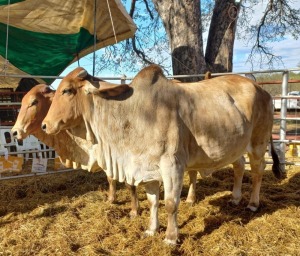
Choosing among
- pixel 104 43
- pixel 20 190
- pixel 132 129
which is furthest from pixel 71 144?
pixel 104 43

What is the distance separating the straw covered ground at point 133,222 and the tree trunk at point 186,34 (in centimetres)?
252

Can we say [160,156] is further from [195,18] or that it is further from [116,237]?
[195,18]

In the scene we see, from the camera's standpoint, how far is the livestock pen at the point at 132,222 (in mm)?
3354

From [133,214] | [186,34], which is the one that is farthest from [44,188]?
[186,34]

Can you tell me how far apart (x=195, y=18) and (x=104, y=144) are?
452cm

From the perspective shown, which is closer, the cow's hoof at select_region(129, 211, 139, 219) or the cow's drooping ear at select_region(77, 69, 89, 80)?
the cow's drooping ear at select_region(77, 69, 89, 80)

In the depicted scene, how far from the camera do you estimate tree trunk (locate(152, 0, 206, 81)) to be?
6801mm

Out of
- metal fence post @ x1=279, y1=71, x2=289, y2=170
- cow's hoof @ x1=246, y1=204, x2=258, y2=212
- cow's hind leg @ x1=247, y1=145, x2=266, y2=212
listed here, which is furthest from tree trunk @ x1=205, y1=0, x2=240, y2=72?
cow's hoof @ x1=246, y1=204, x2=258, y2=212

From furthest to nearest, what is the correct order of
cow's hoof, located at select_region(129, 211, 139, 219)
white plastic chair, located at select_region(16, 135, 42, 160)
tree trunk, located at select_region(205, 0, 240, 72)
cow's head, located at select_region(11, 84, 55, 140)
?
tree trunk, located at select_region(205, 0, 240, 72) < white plastic chair, located at select_region(16, 135, 42, 160) < cow's hoof, located at select_region(129, 211, 139, 219) < cow's head, located at select_region(11, 84, 55, 140)

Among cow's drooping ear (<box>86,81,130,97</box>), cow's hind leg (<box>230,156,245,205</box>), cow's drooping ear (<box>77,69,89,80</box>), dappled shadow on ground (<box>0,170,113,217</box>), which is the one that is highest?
cow's drooping ear (<box>77,69,89,80</box>)

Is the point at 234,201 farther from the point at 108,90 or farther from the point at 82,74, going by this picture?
the point at 82,74

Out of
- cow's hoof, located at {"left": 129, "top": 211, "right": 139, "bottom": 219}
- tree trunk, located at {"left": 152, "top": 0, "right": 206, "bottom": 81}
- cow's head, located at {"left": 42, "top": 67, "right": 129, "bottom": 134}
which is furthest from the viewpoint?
tree trunk, located at {"left": 152, "top": 0, "right": 206, "bottom": 81}

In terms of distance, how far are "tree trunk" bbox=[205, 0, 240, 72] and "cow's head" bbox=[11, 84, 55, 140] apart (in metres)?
4.44

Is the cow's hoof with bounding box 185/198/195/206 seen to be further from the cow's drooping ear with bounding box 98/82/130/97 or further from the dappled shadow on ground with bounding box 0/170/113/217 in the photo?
the cow's drooping ear with bounding box 98/82/130/97
